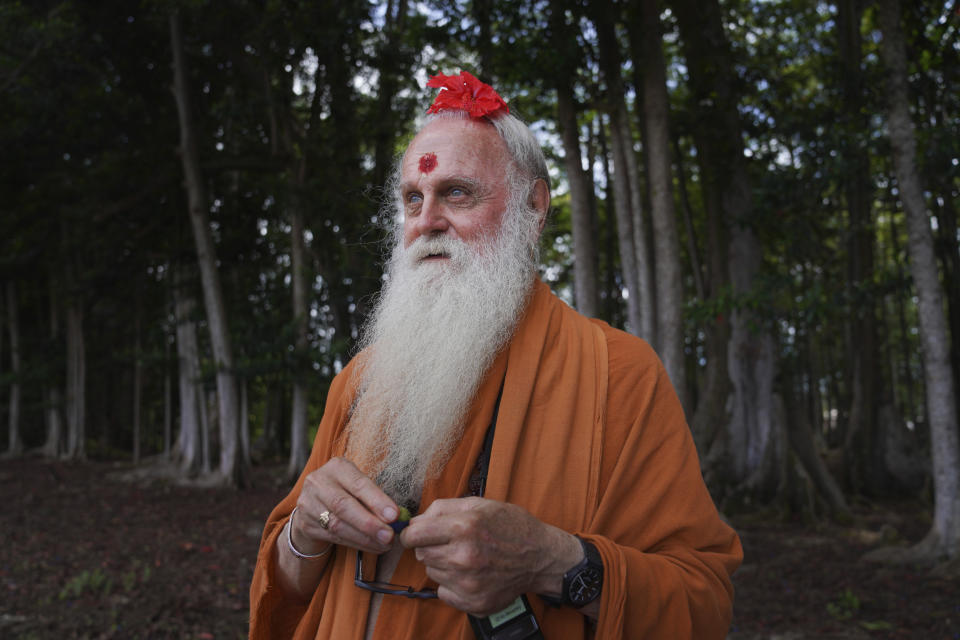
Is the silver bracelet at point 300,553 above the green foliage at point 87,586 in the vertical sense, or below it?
above

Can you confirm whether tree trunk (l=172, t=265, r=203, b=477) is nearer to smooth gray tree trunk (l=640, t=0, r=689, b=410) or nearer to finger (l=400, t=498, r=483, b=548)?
smooth gray tree trunk (l=640, t=0, r=689, b=410)

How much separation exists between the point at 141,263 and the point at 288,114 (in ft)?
19.2

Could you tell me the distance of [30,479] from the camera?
14703mm

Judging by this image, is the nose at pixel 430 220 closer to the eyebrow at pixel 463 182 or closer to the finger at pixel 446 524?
the eyebrow at pixel 463 182

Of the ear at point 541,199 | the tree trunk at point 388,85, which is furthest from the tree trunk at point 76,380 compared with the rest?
the ear at point 541,199


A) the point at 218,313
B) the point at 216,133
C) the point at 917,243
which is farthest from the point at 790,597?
the point at 216,133

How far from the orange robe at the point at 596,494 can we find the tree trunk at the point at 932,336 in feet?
19.4

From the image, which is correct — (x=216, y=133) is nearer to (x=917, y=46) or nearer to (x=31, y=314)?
(x=917, y=46)

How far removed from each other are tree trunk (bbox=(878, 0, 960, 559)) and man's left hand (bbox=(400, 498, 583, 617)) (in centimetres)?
633

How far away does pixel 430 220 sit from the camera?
5.63ft

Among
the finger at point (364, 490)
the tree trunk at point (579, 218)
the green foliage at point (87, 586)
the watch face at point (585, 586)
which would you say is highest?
the tree trunk at point (579, 218)

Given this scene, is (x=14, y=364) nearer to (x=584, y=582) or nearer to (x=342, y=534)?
(x=342, y=534)

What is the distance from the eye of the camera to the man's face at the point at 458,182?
1710 millimetres

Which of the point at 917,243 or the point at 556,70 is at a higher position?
the point at 556,70
